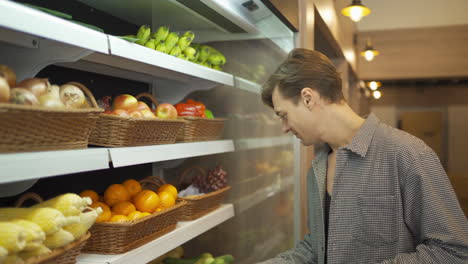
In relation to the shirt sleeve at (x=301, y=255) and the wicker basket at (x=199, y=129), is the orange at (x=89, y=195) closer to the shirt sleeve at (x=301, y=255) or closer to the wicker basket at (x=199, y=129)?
the wicker basket at (x=199, y=129)

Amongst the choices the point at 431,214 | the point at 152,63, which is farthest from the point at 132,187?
the point at 431,214

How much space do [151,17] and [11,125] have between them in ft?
4.36

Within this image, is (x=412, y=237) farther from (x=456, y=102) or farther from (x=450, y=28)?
(x=456, y=102)

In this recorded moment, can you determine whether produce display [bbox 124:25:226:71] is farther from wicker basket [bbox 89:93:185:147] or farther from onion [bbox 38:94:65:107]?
onion [bbox 38:94:65:107]

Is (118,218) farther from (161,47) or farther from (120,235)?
(161,47)

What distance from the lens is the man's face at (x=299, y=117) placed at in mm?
1855

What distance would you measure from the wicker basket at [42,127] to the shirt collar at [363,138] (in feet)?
3.10

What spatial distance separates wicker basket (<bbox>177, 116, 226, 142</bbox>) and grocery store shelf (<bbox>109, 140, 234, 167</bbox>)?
0.11 ft

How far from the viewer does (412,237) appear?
1.67 m

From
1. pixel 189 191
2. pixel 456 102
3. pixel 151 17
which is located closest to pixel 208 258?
pixel 189 191

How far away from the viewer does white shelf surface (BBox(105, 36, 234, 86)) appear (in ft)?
5.01

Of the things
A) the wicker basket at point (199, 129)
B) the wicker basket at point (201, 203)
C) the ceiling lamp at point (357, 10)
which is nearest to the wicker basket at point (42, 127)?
the wicker basket at point (199, 129)

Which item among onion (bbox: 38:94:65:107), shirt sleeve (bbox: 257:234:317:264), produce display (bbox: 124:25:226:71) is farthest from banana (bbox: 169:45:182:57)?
shirt sleeve (bbox: 257:234:317:264)

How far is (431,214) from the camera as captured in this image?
5.00 ft
